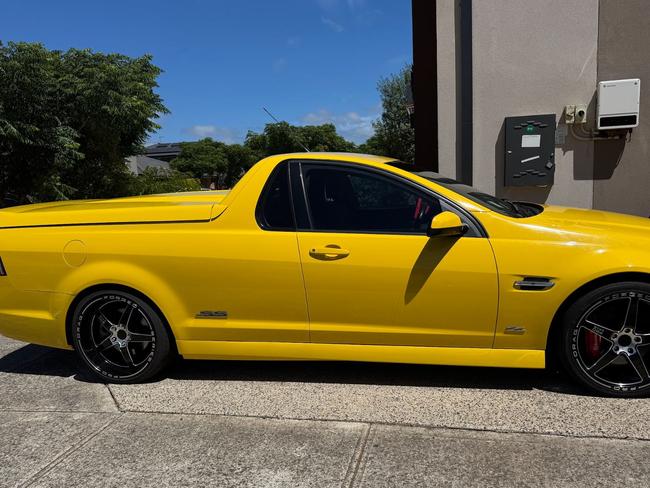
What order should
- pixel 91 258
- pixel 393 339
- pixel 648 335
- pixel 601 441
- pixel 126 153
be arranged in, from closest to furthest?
pixel 601 441 < pixel 648 335 < pixel 393 339 < pixel 91 258 < pixel 126 153

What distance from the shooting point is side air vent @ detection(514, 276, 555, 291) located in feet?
10.9

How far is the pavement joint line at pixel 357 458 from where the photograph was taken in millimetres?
2674

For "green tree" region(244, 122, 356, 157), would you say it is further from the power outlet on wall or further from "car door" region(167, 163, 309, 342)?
"car door" region(167, 163, 309, 342)

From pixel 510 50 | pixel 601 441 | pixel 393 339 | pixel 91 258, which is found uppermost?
pixel 510 50

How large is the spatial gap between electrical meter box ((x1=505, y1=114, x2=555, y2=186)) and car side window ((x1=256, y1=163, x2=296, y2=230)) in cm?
472

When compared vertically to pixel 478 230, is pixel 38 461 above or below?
below

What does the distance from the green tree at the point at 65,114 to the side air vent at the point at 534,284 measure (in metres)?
11.1

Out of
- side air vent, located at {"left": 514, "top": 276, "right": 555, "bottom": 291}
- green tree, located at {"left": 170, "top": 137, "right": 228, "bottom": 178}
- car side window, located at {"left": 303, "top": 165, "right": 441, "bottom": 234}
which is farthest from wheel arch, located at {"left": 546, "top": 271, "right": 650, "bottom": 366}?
green tree, located at {"left": 170, "top": 137, "right": 228, "bottom": 178}

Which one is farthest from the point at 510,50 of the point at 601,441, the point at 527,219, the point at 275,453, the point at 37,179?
the point at 37,179

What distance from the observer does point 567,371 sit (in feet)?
11.4

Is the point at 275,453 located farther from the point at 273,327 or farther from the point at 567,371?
the point at 567,371

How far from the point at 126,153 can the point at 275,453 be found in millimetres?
17586

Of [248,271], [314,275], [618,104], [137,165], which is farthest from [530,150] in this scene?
[137,165]

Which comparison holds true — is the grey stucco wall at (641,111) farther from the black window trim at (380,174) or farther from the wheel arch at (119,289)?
the wheel arch at (119,289)
